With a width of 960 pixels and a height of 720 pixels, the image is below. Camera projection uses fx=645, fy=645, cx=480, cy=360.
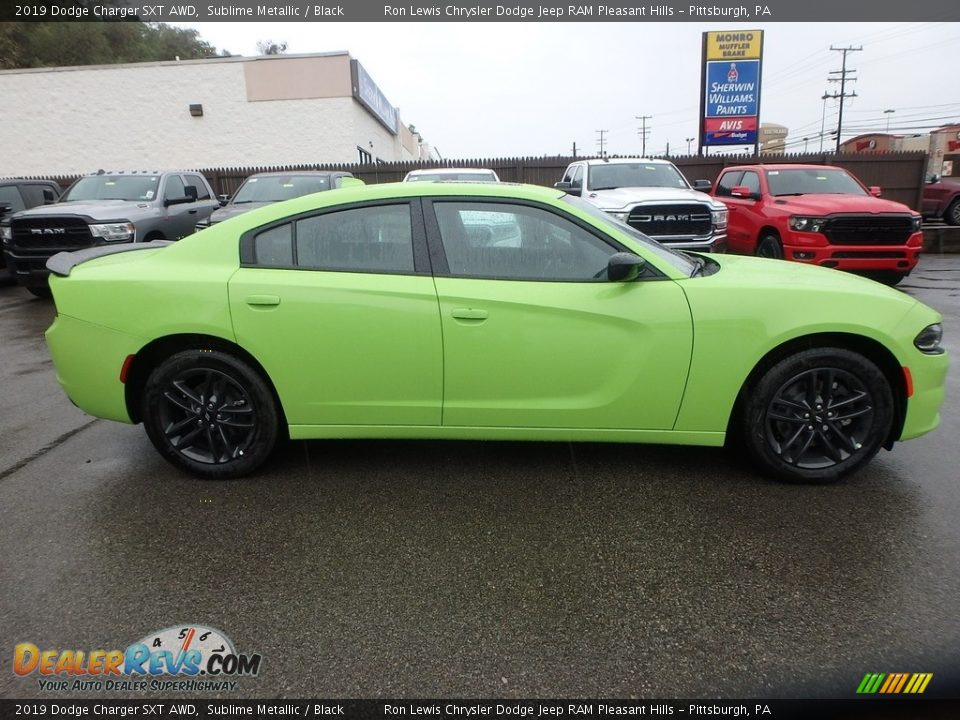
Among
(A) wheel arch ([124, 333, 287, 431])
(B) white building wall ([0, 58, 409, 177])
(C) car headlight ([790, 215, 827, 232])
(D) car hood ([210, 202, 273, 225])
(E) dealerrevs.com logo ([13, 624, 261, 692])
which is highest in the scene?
(B) white building wall ([0, 58, 409, 177])

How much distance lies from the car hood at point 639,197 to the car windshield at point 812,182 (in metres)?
1.52

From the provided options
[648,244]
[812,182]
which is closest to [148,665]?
[648,244]

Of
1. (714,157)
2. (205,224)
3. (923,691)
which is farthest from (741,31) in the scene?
(923,691)

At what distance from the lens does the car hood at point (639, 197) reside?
30.2ft

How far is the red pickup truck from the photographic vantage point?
8969 mm

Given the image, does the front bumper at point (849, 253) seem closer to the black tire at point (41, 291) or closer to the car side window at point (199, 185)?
the car side window at point (199, 185)

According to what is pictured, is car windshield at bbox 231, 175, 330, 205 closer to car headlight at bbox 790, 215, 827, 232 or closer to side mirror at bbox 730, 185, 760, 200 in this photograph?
side mirror at bbox 730, 185, 760, 200

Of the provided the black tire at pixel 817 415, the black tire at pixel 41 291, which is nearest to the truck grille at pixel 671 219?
the black tire at pixel 817 415

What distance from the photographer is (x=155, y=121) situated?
77.5 ft

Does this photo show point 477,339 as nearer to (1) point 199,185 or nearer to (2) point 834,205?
(2) point 834,205

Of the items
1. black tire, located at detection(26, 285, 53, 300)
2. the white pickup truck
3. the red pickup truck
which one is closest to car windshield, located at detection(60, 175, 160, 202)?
black tire, located at detection(26, 285, 53, 300)

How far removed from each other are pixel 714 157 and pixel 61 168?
22.9 meters

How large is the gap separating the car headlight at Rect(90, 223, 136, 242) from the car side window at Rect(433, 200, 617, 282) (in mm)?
7769

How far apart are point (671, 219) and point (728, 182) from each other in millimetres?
3408
